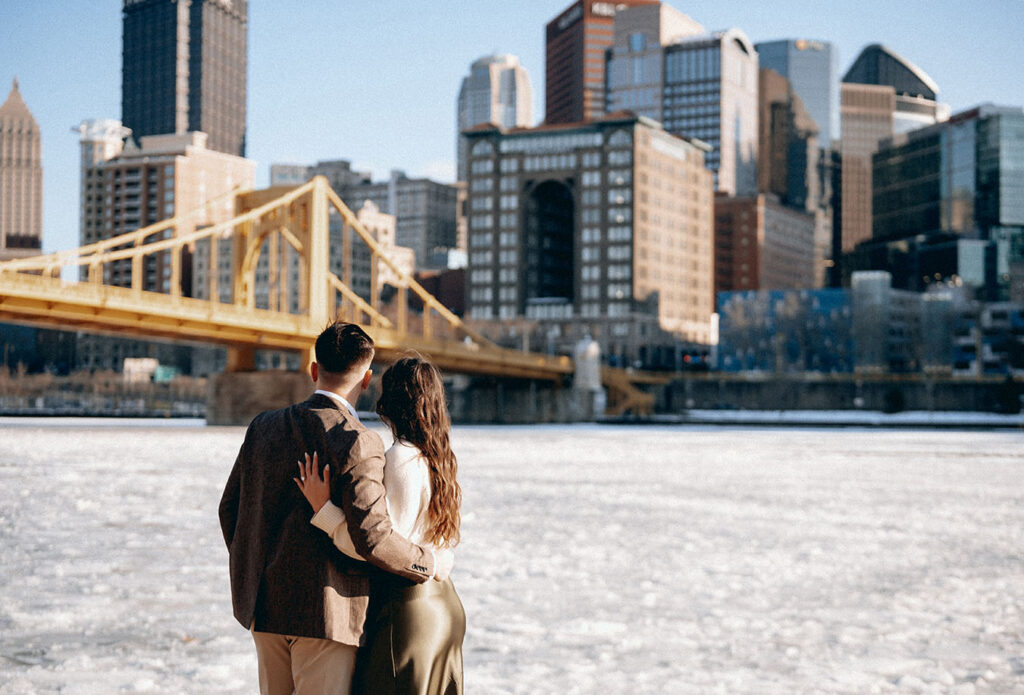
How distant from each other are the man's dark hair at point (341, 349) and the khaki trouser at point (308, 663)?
106cm

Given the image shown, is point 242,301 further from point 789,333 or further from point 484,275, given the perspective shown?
point 484,275

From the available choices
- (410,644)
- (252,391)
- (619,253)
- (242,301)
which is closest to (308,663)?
(410,644)

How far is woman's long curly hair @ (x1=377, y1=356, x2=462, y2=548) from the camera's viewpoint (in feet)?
15.0

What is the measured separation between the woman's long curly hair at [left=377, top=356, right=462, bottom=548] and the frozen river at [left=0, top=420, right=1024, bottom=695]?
328 cm

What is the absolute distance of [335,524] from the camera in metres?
4.41

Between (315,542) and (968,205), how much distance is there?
20291 cm

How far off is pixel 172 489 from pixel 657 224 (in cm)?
13419

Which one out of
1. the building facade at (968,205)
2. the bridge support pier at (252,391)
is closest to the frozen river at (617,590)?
the bridge support pier at (252,391)

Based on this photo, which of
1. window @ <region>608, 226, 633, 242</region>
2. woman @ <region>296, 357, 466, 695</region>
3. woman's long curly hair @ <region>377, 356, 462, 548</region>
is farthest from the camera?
window @ <region>608, 226, 633, 242</region>

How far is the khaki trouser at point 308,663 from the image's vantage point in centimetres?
452

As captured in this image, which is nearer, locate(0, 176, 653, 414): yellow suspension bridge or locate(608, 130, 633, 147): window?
locate(0, 176, 653, 414): yellow suspension bridge

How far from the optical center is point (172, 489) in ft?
68.3

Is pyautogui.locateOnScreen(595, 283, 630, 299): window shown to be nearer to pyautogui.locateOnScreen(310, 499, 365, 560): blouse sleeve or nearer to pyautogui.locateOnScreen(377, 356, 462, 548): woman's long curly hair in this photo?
pyautogui.locateOnScreen(377, 356, 462, 548): woman's long curly hair

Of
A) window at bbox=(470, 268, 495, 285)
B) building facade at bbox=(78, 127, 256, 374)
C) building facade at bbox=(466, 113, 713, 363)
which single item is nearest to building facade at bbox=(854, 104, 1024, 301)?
building facade at bbox=(466, 113, 713, 363)
